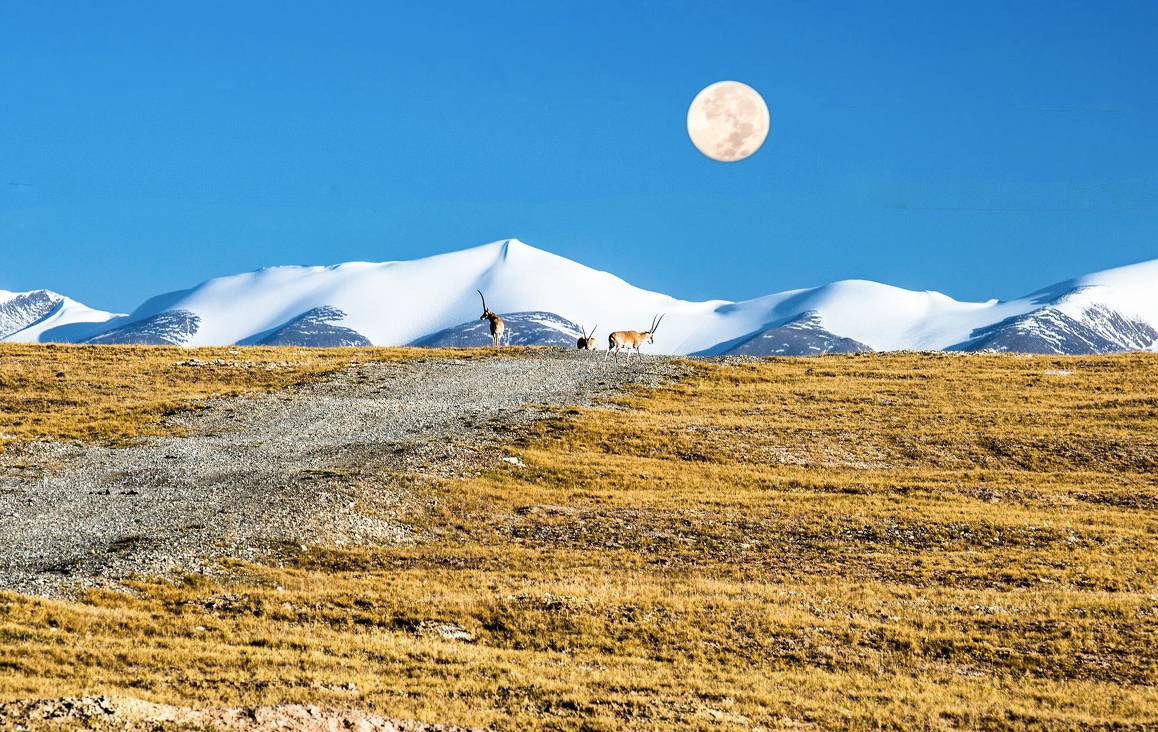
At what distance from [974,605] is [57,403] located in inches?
1709

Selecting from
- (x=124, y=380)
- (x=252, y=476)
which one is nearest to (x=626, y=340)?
(x=124, y=380)

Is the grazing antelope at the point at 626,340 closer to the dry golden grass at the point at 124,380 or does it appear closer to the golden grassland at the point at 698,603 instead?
the dry golden grass at the point at 124,380

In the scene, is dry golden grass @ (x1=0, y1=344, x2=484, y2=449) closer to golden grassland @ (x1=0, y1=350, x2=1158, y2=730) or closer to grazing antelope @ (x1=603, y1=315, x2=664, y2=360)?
grazing antelope @ (x1=603, y1=315, x2=664, y2=360)

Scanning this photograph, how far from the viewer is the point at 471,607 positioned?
22203 millimetres

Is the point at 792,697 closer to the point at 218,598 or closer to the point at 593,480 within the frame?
the point at 218,598

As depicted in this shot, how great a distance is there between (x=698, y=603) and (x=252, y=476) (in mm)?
17084

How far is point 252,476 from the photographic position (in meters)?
34.8

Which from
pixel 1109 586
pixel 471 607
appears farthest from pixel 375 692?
pixel 1109 586

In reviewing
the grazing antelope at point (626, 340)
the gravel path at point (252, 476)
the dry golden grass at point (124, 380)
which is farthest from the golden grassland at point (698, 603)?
the grazing antelope at point (626, 340)

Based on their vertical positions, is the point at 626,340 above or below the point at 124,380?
above

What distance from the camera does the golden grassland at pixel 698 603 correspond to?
56.0ft

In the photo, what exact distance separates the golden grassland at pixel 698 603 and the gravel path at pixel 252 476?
1.57 meters

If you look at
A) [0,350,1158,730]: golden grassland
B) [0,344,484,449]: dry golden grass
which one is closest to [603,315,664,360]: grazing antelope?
[0,344,484,449]: dry golden grass

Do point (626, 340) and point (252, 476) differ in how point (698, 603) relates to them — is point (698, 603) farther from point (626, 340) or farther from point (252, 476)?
point (626, 340)
